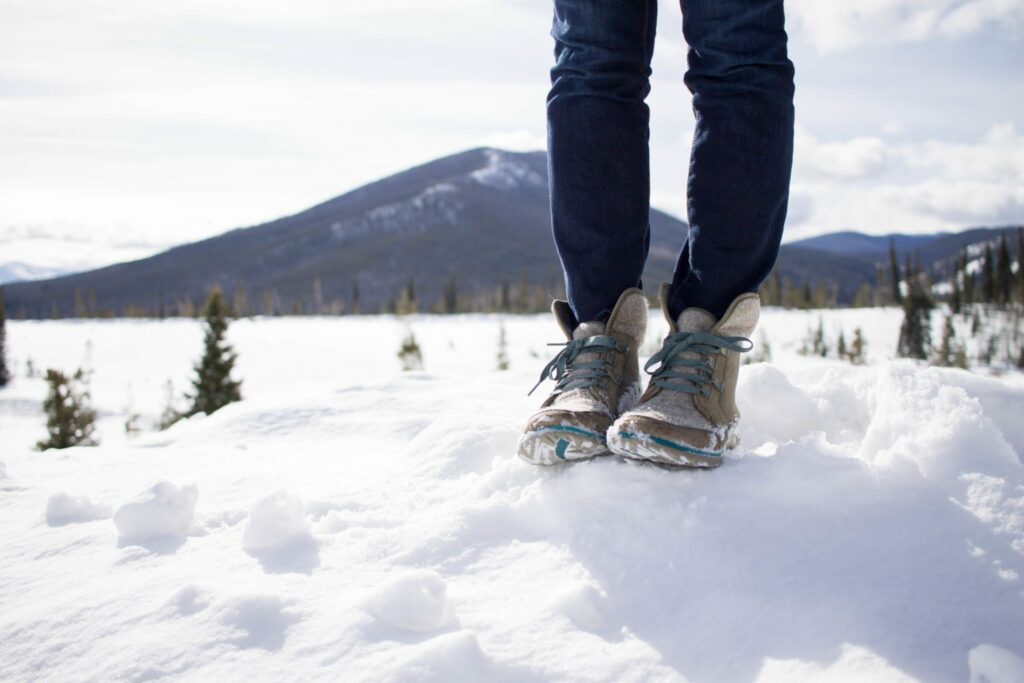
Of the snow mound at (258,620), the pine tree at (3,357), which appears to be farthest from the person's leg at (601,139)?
the pine tree at (3,357)

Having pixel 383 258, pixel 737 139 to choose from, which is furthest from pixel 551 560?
pixel 383 258

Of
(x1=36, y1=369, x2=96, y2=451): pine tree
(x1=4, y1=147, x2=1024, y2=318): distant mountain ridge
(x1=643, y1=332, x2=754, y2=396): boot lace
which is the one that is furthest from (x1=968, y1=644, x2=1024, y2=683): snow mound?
(x1=4, y1=147, x2=1024, y2=318): distant mountain ridge

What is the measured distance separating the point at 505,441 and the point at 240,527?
22.7 inches

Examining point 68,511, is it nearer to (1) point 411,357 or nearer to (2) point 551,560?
(2) point 551,560

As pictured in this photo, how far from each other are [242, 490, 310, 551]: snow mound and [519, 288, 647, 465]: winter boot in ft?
1.40

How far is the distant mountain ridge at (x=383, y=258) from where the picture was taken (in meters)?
113

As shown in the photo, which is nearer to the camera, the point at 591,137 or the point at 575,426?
the point at 575,426

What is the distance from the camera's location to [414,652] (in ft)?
2.78

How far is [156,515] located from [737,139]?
50.6 inches

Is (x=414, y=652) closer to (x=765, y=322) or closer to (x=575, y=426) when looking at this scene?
(x=575, y=426)

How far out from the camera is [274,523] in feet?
3.83

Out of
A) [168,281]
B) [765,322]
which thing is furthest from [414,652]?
[168,281]

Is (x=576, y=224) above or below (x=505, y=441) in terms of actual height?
above

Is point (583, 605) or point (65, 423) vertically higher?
point (583, 605)
